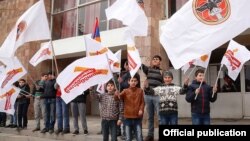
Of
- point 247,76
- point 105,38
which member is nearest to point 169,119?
point 105,38

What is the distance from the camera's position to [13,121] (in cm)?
1083

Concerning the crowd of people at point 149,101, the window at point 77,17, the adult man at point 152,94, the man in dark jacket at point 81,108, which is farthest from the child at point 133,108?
the window at point 77,17

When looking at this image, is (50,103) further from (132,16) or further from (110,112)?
(132,16)

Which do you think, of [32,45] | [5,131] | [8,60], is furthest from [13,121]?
[32,45]

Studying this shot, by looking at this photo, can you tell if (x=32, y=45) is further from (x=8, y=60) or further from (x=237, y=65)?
(x=237, y=65)

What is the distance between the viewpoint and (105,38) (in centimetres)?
1177

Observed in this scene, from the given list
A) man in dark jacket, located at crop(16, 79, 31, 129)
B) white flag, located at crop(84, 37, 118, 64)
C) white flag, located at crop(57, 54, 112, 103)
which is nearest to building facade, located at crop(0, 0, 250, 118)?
man in dark jacket, located at crop(16, 79, 31, 129)

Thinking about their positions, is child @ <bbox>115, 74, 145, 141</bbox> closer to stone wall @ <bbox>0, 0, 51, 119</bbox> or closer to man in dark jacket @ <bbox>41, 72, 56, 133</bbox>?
man in dark jacket @ <bbox>41, 72, 56, 133</bbox>

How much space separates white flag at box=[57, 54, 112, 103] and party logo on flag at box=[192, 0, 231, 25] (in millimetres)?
1853

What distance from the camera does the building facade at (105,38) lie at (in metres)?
10.3

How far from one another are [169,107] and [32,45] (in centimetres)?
944

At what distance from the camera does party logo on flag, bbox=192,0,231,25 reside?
5.48 metres

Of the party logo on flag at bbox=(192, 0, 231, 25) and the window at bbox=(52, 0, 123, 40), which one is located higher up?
the window at bbox=(52, 0, 123, 40)

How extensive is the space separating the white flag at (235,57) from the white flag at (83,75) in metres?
2.19
